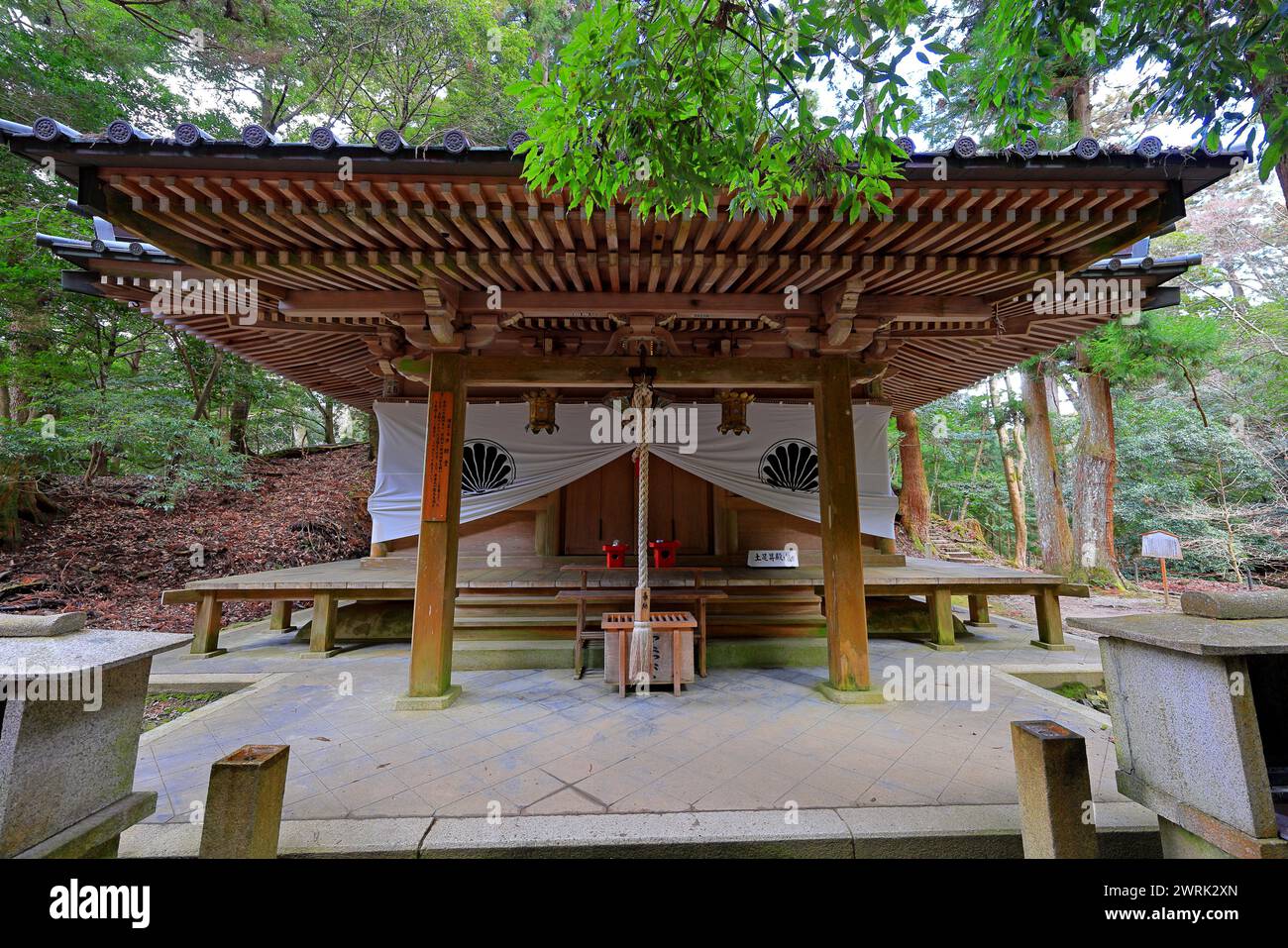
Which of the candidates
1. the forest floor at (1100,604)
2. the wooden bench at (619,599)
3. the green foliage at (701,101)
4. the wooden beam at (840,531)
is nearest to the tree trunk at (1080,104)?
the forest floor at (1100,604)

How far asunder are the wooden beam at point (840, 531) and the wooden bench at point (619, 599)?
1021mm

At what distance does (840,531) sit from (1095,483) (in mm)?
9237

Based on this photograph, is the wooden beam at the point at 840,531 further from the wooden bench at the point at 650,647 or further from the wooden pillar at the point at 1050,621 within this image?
the wooden pillar at the point at 1050,621

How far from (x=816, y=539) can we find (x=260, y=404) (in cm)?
1474

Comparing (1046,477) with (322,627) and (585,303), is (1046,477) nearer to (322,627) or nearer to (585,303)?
(585,303)

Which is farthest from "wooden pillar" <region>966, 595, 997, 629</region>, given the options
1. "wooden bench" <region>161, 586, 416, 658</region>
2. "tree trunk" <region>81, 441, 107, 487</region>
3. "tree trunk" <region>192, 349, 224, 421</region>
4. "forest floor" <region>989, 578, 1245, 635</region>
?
"tree trunk" <region>81, 441, 107, 487</region>

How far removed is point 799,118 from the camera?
234 cm

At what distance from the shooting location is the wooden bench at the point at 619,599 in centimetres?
474

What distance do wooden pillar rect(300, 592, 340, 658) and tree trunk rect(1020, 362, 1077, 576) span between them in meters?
12.9

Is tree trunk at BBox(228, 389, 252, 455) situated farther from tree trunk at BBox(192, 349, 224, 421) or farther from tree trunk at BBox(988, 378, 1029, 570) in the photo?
tree trunk at BBox(988, 378, 1029, 570)

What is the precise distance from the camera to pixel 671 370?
14.6 feet
